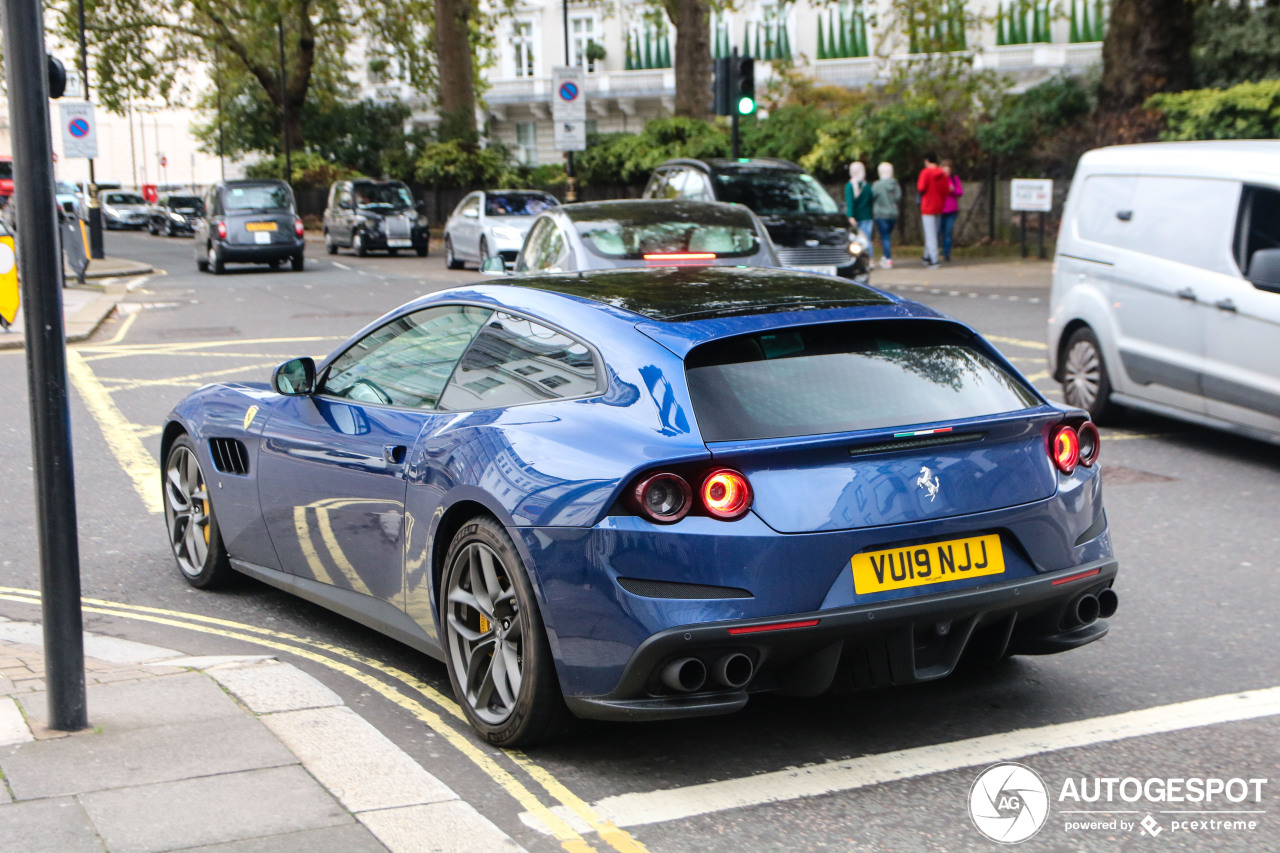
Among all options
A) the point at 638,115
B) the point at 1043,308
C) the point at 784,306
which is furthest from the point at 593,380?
the point at 638,115

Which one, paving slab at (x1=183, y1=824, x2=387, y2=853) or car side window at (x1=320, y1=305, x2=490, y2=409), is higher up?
car side window at (x1=320, y1=305, x2=490, y2=409)

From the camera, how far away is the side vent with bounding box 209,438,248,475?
587 cm

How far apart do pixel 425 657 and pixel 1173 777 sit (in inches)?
104

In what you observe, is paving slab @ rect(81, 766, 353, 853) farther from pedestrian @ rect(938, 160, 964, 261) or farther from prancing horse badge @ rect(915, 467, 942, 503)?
pedestrian @ rect(938, 160, 964, 261)

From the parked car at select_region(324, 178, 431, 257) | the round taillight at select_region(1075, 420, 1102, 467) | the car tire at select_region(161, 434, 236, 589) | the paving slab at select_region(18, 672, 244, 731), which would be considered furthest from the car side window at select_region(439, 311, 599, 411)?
the parked car at select_region(324, 178, 431, 257)

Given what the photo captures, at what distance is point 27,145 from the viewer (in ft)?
13.1

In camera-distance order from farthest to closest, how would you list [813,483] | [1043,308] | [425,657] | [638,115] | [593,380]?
[638,115], [1043,308], [425,657], [593,380], [813,483]

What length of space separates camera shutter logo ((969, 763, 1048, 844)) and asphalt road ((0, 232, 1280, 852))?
0.10 feet

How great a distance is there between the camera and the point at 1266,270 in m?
8.20

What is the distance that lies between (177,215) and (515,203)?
29576mm

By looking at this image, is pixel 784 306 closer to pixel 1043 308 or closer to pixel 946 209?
pixel 1043 308

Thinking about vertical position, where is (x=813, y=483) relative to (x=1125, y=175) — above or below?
below

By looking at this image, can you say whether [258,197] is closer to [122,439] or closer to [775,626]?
[122,439]

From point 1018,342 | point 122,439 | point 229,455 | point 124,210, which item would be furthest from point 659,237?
point 124,210
